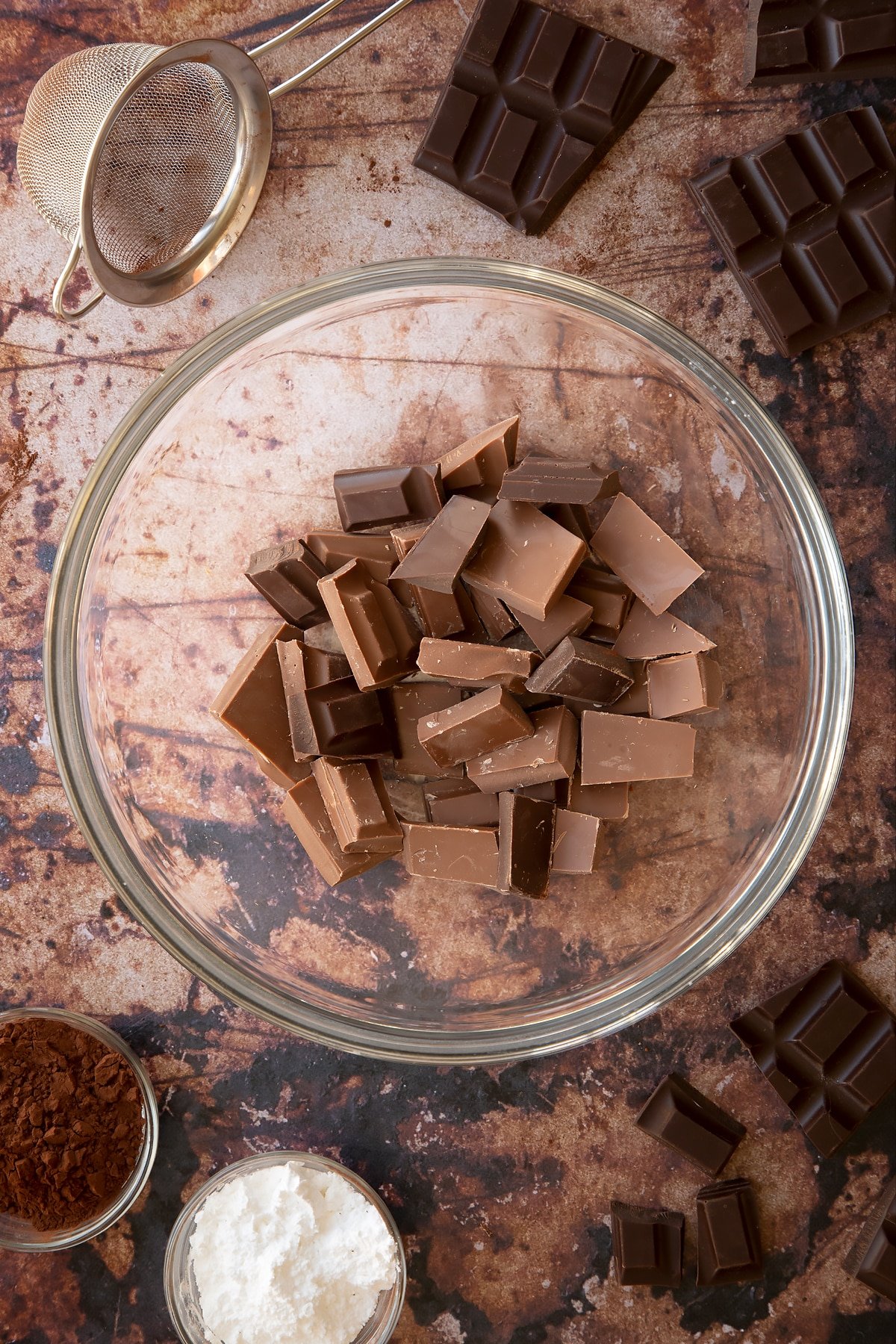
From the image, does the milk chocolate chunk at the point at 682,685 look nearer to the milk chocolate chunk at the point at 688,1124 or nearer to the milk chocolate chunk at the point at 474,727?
Result: the milk chocolate chunk at the point at 474,727

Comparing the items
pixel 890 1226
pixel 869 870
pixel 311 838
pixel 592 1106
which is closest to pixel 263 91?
pixel 311 838

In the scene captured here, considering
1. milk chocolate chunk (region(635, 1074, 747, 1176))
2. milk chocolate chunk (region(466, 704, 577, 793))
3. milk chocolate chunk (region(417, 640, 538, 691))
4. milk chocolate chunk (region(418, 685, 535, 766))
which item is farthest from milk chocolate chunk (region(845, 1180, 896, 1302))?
milk chocolate chunk (region(417, 640, 538, 691))

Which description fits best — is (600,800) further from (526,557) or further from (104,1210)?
(104,1210)

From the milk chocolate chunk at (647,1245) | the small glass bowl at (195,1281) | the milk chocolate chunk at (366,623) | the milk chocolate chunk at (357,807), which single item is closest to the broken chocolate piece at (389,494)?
the milk chocolate chunk at (366,623)

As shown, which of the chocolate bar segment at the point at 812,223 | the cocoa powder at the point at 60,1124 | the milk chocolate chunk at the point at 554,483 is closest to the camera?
the milk chocolate chunk at the point at 554,483

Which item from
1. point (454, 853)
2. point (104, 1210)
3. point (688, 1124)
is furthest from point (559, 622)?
point (104, 1210)
